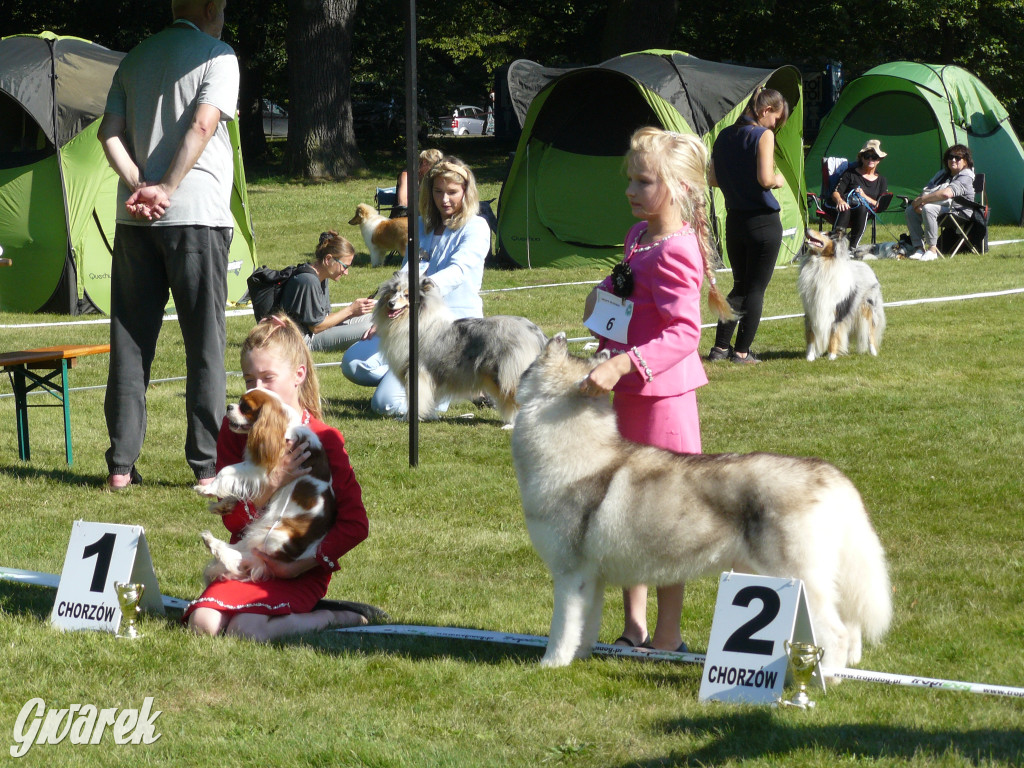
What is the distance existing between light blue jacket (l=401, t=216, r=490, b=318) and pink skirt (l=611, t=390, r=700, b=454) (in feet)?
12.0

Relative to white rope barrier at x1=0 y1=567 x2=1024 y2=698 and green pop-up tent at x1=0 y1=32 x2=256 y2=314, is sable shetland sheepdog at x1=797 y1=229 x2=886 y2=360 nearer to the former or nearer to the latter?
white rope barrier at x1=0 y1=567 x2=1024 y2=698

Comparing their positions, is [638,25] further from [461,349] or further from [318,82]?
[461,349]

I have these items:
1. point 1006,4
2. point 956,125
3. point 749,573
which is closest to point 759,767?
point 749,573

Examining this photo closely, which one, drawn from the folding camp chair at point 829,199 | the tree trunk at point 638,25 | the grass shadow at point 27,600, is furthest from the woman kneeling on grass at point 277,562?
the tree trunk at point 638,25

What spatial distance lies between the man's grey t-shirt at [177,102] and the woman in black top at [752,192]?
4.36 metres

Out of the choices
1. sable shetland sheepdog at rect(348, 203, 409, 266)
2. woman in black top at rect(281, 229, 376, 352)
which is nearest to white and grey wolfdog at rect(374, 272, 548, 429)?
woman in black top at rect(281, 229, 376, 352)

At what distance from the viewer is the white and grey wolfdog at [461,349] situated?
7055mm

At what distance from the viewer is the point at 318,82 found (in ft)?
76.6

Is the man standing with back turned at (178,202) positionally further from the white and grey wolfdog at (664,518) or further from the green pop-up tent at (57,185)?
the green pop-up tent at (57,185)

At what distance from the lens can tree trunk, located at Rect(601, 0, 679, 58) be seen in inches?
1048

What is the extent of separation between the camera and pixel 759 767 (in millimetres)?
2650

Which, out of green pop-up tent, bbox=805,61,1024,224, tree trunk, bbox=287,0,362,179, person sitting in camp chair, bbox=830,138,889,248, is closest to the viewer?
person sitting in camp chair, bbox=830,138,889,248

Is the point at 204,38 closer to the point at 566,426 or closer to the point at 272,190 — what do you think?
the point at 566,426

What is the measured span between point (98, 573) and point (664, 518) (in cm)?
193
